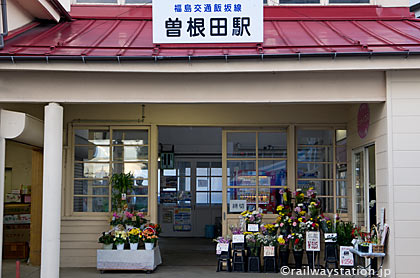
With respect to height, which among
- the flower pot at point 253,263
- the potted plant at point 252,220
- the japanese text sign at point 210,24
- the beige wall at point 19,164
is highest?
the japanese text sign at point 210,24

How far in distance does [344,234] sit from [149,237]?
358cm

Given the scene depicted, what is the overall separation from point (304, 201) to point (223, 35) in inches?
160

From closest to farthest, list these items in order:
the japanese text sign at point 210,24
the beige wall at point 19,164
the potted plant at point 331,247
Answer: the japanese text sign at point 210,24 < the potted plant at point 331,247 < the beige wall at point 19,164

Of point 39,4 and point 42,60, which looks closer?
point 42,60

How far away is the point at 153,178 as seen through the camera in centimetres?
1166

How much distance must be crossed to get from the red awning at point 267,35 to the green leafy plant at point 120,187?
9.68 ft

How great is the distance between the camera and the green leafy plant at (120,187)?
11.4 m

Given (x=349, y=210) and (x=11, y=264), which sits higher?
(x=349, y=210)

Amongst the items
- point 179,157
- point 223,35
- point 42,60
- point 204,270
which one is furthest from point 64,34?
point 179,157

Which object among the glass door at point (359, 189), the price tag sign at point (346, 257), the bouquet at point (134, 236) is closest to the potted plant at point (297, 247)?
the price tag sign at point (346, 257)

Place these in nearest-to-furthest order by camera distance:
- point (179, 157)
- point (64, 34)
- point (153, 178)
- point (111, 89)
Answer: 1. point (111, 89)
2. point (64, 34)
3. point (153, 178)
4. point (179, 157)

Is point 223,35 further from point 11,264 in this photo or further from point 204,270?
point 11,264

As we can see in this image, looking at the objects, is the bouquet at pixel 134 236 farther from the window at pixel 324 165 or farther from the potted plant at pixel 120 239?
the window at pixel 324 165

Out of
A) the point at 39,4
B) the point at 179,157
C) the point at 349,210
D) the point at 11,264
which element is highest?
the point at 39,4
